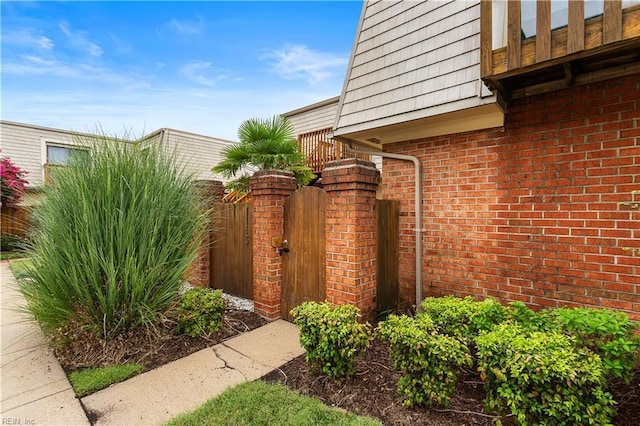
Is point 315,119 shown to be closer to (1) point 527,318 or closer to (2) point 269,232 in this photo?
(2) point 269,232

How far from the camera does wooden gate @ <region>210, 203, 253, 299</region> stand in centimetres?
488

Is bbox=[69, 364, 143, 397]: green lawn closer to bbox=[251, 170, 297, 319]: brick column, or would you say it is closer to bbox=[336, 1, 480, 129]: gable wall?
bbox=[251, 170, 297, 319]: brick column

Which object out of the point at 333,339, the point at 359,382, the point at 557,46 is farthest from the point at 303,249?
the point at 557,46

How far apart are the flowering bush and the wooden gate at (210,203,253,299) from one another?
35.9 feet

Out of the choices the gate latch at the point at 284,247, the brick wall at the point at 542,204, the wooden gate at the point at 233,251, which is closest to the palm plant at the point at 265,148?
the wooden gate at the point at 233,251

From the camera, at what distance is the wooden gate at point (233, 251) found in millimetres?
4883

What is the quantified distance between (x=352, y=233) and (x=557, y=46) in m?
2.43

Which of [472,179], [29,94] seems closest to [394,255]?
[472,179]

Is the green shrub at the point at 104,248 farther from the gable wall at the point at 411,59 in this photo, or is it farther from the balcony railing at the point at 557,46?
the balcony railing at the point at 557,46

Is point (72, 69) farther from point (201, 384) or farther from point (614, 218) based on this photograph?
point (614, 218)

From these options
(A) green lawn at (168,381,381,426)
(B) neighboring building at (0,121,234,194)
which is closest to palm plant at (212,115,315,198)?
(A) green lawn at (168,381,381,426)

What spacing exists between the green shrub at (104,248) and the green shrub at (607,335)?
360cm

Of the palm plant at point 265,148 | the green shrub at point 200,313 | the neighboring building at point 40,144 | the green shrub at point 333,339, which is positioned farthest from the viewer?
the neighboring building at point 40,144

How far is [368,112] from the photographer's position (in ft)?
13.2
